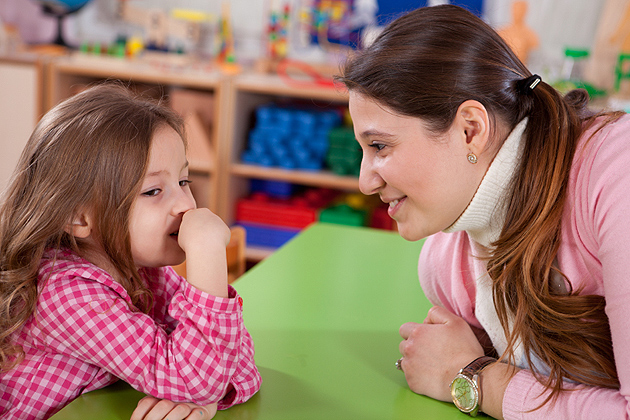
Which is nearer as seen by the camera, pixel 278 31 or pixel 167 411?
pixel 167 411

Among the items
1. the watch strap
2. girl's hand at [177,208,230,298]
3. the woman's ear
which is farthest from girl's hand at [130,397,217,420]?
the woman's ear

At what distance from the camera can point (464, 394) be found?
32.0 inches

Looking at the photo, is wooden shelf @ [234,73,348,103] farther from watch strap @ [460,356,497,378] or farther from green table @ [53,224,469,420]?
watch strap @ [460,356,497,378]

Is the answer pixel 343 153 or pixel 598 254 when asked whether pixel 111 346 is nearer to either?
pixel 598 254

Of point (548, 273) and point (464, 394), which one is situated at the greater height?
point (548, 273)

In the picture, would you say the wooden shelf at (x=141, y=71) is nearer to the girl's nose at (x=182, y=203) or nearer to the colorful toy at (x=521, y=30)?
the colorful toy at (x=521, y=30)

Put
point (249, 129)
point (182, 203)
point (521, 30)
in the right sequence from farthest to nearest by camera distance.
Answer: point (249, 129)
point (521, 30)
point (182, 203)

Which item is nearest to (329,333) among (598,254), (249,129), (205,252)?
(205,252)

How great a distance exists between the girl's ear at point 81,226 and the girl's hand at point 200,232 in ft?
0.41

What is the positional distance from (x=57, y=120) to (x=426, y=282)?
0.64 m

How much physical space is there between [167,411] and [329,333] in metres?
0.35

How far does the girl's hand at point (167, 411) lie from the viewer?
2.35 ft

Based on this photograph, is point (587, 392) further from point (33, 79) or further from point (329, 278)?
point (33, 79)

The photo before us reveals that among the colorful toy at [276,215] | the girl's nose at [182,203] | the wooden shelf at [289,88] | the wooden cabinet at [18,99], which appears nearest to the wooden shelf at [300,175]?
the colorful toy at [276,215]
